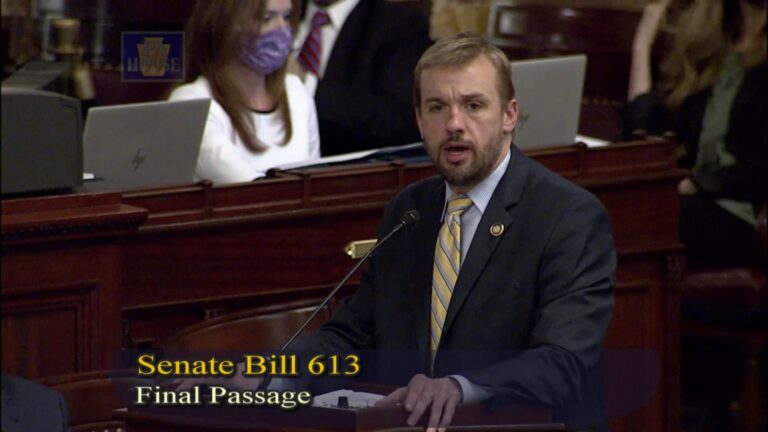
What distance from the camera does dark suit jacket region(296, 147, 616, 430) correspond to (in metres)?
2.85

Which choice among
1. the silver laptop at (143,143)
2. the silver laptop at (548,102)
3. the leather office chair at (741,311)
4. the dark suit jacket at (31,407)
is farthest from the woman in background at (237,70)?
the dark suit jacket at (31,407)

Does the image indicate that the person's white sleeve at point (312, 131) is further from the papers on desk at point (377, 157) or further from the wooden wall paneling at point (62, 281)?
→ the wooden wall paneling at point (62, 281)

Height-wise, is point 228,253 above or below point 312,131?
below

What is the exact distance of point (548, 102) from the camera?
457 centimetres

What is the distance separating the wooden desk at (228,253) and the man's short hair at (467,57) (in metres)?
0.81

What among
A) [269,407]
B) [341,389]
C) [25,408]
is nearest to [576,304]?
[341,389]

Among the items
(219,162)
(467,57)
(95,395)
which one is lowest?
(95,395)

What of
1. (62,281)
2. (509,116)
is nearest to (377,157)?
(62,281)

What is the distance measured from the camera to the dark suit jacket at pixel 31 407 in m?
2.63

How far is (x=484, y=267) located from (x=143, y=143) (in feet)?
3.95

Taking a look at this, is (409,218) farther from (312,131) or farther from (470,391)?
(312,131)

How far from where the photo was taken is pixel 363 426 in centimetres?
249

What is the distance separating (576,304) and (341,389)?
0.45m

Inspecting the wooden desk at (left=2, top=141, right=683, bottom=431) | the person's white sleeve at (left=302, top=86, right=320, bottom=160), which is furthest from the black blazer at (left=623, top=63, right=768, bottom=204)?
the person's white sleeve at (left=302, top=86, right=320, bottom=160)
